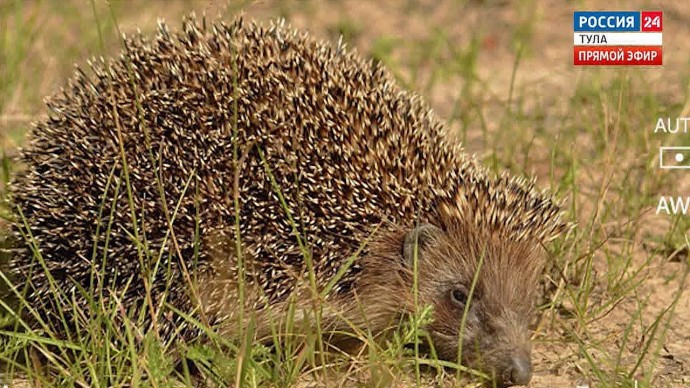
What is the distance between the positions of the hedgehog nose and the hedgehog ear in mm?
693

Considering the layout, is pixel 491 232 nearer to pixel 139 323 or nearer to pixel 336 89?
pixel 336 89

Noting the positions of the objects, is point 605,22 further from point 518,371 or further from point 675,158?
point 518,371

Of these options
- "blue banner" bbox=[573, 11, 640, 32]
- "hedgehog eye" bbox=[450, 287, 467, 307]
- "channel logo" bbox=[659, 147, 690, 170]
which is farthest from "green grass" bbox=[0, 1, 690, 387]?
"blue banner" bbox=[573, 11, 640, 32]

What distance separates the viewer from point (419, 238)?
16.2 feet

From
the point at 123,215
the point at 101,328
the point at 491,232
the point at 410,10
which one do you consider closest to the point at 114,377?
the point at 101,328

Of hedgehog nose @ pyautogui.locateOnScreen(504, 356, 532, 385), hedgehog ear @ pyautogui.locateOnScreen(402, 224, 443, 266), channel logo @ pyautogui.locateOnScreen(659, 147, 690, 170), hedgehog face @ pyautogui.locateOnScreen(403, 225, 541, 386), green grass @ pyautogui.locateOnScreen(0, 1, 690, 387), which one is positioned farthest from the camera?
channel logo @ pyautogui.locateOnScreen(659, 147, 690, 170)

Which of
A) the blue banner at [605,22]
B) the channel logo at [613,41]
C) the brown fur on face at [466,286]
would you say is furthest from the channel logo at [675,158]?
the brown fur on face at [466,286]

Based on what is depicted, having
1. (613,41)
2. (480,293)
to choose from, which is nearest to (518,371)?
(480,293)

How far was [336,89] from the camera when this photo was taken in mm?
5074

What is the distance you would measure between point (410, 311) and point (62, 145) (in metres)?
1.82

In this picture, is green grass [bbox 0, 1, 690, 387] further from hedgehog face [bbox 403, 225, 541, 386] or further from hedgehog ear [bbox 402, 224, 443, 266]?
hedgehog ear [bbox 402, 224, 443, 266]

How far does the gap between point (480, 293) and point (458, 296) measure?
0.42ft

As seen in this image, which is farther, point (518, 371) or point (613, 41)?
point (613, 41)

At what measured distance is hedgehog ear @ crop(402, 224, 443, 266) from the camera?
4.90 meters
